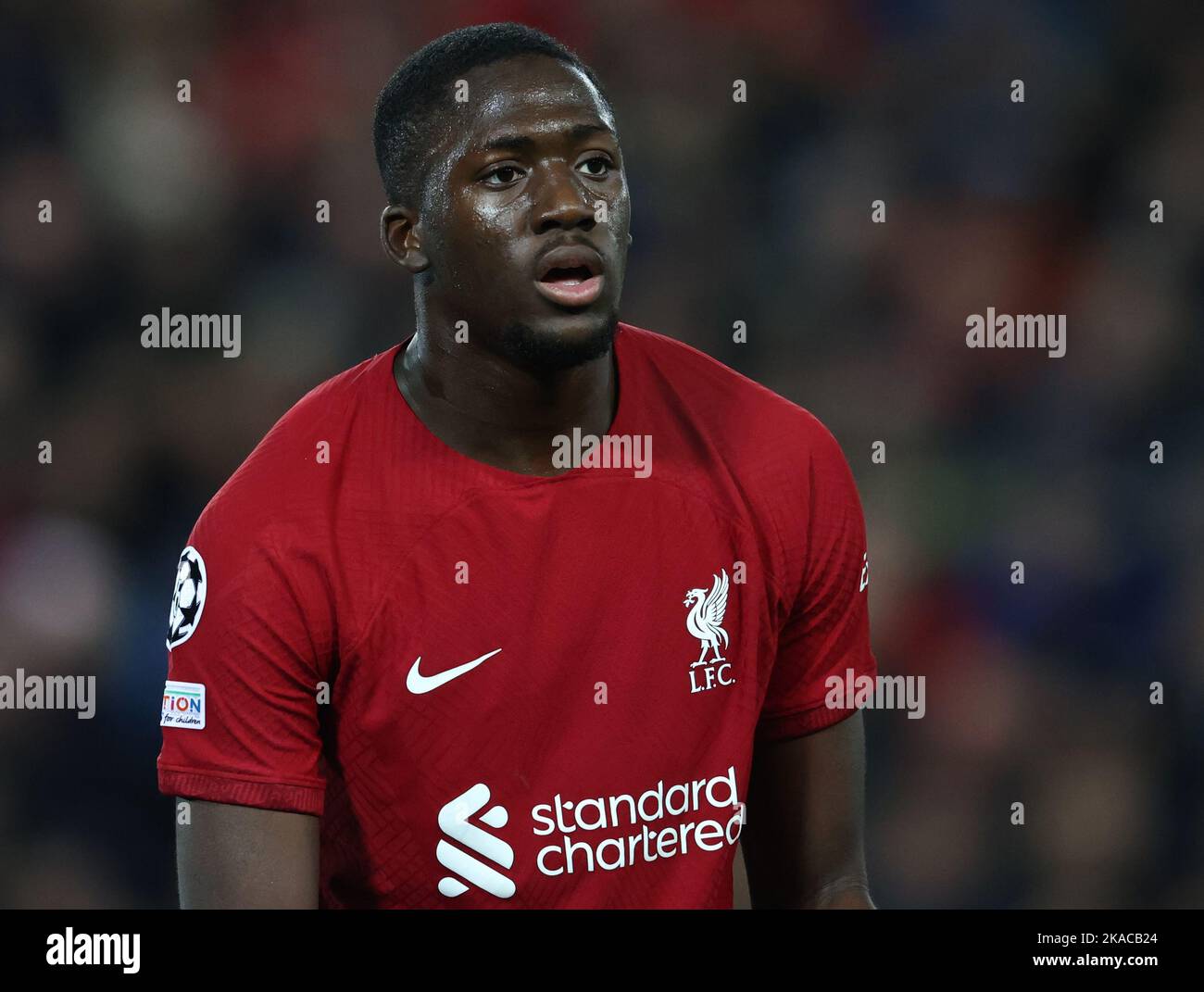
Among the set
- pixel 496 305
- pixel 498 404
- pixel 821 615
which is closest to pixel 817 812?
pixel 821 615

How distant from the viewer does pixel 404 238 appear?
206cm

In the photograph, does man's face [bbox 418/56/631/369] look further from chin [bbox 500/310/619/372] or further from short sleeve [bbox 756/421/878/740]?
short sleeve [bbox 756/421/878/740]

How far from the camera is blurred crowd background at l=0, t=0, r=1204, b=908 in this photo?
325cm

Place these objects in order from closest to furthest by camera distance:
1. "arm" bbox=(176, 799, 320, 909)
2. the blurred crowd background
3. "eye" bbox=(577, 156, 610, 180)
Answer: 1. "arm" bbox=(176, 799, 320, 909)
2. "eye" bbox=(577, 156, 610, 180)
3. the blurred crowd background

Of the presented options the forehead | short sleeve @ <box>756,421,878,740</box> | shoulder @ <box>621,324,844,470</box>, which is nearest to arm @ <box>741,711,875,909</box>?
short sleeve @ <box>756,421,878,740</box>

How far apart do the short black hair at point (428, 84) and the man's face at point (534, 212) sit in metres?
0.03

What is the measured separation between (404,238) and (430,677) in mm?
559

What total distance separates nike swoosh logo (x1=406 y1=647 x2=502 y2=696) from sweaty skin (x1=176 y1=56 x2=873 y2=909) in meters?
0.19

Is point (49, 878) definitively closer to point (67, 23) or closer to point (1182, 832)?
point (67, 23)


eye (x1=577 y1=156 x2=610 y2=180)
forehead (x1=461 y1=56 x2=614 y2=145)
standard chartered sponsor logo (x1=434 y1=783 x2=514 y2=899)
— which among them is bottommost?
standard chartered sponsor logo (x1=434 y1=783 x2=514 y2=899)

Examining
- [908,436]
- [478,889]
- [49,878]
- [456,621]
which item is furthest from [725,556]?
[49,878]
